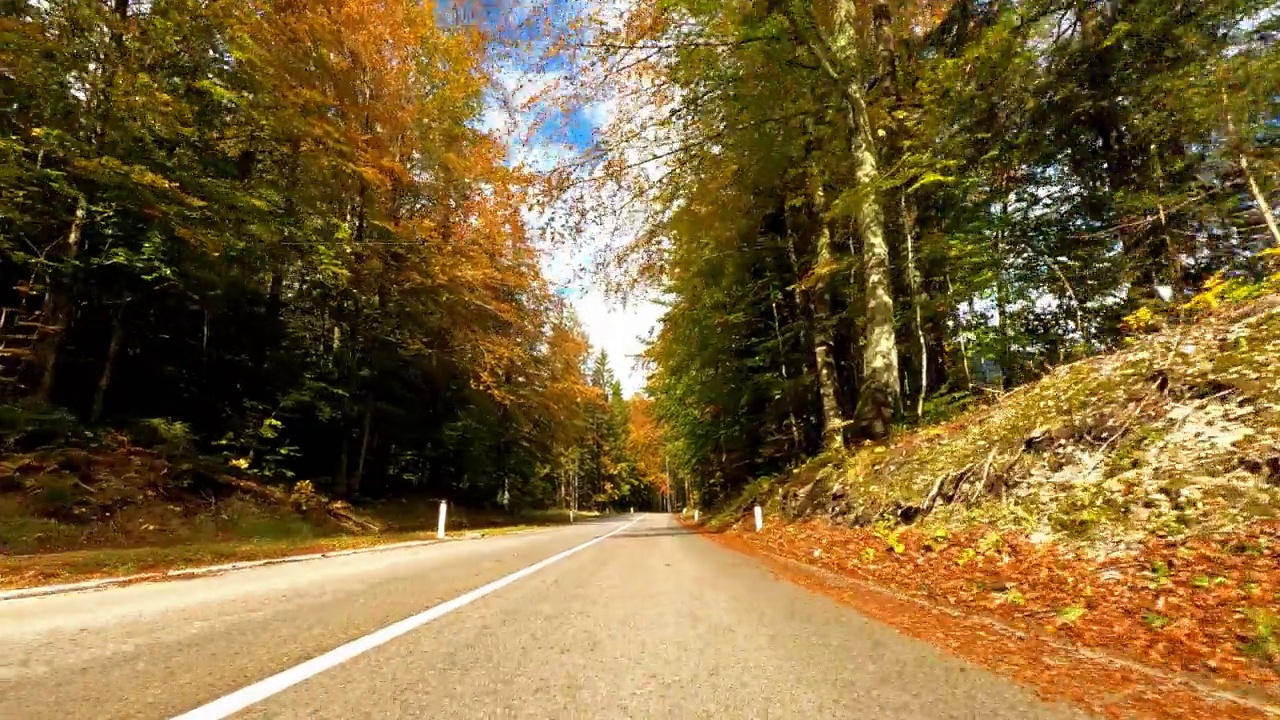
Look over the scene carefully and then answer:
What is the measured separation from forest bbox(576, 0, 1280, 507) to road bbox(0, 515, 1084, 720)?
688cm

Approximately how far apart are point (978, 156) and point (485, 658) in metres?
12.0

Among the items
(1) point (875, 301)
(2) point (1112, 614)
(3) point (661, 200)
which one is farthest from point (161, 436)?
(2) point (1112, 614)

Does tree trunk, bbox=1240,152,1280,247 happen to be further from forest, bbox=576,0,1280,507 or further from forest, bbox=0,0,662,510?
forest, bbox=0,0,662,510

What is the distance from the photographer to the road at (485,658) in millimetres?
2242

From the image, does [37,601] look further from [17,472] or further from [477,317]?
[477,317]

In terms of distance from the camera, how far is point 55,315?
11367 mm

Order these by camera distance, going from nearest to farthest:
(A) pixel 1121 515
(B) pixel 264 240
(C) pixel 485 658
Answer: (C) pixel 485 658 → (A) pixel 1121 515 → (B) pixel 264 240

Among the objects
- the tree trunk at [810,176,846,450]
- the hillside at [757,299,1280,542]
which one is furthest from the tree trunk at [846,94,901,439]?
the hillside at [757,299,1280,542]

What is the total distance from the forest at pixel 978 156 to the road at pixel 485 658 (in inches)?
271

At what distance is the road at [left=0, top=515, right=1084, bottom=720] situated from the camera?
7.36 feet

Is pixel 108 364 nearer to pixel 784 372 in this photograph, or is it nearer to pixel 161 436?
pixel 161 436

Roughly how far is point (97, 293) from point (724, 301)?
46.3 feet

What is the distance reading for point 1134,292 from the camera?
33.3 feet

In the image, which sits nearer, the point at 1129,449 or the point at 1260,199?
the point at 1129,449
